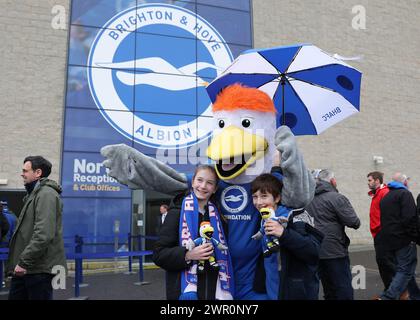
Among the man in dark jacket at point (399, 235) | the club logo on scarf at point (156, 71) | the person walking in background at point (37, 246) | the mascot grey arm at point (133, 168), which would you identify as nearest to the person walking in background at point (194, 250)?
the mascot grey arm at point (133, 168)

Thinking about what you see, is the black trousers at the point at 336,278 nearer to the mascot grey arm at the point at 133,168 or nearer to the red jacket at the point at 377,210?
the red jacket at the point at 377,210

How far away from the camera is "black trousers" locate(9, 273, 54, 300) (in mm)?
3330

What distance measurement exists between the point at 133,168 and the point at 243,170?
67cm

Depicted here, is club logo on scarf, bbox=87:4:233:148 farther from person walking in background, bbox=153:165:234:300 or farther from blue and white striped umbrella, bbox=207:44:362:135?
person walking in background, bbox=153:165:234:300

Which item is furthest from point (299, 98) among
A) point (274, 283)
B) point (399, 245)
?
point (399, 245)

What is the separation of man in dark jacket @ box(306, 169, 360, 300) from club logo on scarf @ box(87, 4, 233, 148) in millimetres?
6986

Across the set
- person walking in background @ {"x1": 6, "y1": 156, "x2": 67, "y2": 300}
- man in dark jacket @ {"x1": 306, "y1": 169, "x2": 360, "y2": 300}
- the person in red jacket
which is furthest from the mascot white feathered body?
the person in red jacket

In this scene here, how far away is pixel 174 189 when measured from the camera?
2.46m

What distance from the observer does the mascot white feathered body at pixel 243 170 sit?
2160 millimetres

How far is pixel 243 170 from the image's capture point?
227cm

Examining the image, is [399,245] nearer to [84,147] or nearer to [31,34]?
[84,147]

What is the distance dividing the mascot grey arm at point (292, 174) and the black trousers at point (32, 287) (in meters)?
2.41

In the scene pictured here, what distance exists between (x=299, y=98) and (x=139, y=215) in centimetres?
870

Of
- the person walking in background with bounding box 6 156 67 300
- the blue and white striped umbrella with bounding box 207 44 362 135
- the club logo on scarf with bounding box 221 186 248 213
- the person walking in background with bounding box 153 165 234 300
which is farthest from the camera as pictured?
the person walking in background with bounding box 6 156 67 300
